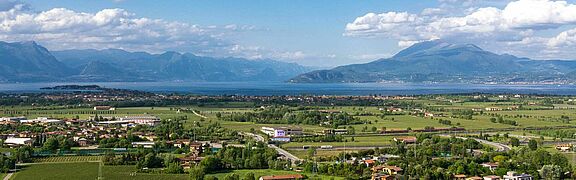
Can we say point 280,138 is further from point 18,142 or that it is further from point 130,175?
point 130,175

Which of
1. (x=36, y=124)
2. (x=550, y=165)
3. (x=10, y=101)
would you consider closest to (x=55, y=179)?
(x=550, y=165)

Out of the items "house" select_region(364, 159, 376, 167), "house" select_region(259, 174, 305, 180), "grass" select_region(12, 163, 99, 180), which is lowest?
"grass" select_region(12, 163, 99, 180)

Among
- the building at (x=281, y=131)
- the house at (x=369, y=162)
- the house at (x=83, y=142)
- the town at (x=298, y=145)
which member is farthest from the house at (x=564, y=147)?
the house at (x=83, y=142)

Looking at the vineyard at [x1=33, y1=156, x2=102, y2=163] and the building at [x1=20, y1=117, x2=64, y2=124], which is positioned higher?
the building at [x1=20, y1=117, x2=64, y2=124]

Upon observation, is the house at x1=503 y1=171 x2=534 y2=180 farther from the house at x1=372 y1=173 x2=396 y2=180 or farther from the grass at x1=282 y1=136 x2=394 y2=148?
the grass at x1=282 y1=136 x2=394 y2=148

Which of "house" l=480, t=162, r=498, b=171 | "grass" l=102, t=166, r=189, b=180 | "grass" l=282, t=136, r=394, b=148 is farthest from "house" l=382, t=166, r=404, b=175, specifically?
"grass" l=282, t=136, r=394, b=148

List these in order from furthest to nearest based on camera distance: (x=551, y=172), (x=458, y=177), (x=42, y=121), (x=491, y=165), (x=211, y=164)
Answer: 1. (x=42, y=121)
2. (x=211, y=164)
3. (x=491, y=165)
4. (x=458, y=177)
5. (x=551, y=172)

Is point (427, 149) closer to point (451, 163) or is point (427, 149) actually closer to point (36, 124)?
point (451, 163)

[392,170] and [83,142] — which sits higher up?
[83,142]

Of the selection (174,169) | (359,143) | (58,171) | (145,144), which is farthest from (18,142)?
(359,143)

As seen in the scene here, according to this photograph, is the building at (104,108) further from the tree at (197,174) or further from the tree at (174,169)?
the tree at (197,174)

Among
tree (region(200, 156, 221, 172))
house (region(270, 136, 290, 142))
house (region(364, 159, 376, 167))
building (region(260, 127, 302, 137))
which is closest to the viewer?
tree (region(200, 156, 221, 172))

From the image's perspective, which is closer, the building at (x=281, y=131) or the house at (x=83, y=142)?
the house at (x=83, y=142)

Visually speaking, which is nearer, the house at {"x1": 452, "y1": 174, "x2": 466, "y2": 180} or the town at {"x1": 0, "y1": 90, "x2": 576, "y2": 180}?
the house at {"x1": 452, "y1": 174, "x2": 466, "y2": 180}
